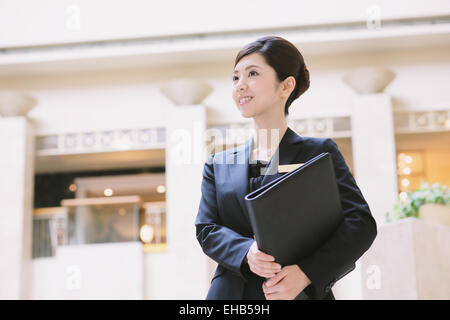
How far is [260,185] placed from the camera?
1299 millimetres

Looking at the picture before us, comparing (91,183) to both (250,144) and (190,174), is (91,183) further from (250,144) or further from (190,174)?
(250,144)

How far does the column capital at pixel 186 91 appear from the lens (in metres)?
7.89

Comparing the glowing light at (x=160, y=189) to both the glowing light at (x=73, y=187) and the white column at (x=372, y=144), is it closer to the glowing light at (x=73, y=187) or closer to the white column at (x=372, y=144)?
the glowing light at (x=73, y=187)

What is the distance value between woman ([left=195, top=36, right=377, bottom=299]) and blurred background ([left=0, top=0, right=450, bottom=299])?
6166 millimetres

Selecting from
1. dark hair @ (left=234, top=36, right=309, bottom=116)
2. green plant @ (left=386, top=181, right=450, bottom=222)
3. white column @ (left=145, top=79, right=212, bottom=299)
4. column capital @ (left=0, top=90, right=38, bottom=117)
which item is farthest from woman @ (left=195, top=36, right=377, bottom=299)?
column capital @ (left=0, top=90, right=38, bottom=117)

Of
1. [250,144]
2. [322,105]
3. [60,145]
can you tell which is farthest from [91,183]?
[250,144]

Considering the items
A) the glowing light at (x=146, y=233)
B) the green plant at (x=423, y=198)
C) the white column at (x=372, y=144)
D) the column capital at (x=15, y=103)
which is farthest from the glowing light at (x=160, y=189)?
the green plant at (x=423, y=198)

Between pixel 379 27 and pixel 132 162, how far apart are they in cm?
422

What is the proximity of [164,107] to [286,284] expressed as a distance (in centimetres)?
749

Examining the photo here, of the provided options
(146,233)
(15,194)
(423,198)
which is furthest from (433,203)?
(15,194)

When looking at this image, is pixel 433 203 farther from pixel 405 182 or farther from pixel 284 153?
pixel 405 182

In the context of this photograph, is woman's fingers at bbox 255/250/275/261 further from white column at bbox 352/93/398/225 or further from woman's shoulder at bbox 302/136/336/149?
white column at bbox 352/93/398/225

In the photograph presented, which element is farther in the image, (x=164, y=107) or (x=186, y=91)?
(x=164, y=107)
